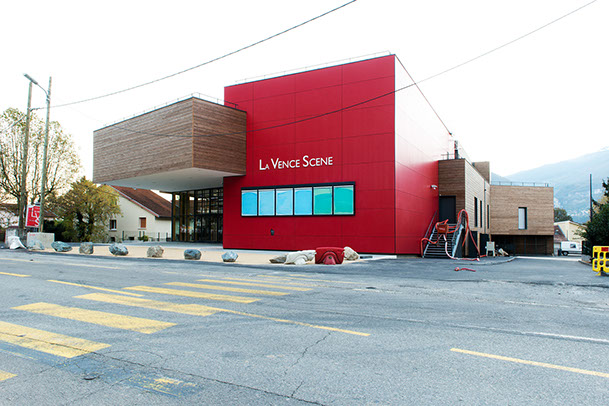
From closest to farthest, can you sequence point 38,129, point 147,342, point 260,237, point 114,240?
point 147,342, point 260,237, point 38,129, point 114,240

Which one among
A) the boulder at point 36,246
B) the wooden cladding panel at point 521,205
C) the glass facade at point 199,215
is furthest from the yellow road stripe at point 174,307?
the wooden cladding panel at point 521,205

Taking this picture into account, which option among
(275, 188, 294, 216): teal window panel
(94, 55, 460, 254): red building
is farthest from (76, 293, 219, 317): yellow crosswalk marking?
(275, 188, 294, 216): teal window panel

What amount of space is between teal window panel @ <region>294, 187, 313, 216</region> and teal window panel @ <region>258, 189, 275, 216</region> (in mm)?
1629

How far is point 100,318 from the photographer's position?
6.23 meters

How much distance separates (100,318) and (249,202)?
1869 centimetres

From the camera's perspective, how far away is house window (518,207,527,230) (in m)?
44.8

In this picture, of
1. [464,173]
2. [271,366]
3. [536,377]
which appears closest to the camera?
[536,377]

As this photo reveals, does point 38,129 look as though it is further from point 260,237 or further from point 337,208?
point 337,208

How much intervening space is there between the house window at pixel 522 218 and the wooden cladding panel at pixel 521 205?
335 mm

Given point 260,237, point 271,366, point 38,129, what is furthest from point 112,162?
point 271,366

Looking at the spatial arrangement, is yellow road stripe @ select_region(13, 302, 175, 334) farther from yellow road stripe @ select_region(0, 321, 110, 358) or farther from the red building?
the red building

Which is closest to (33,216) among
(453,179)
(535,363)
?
(453,179)

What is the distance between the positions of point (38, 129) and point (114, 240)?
15383 millimetres

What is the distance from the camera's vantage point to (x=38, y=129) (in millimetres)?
36781
